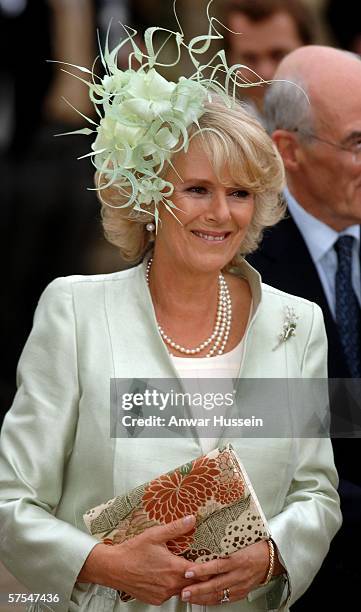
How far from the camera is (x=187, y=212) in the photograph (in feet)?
9.36

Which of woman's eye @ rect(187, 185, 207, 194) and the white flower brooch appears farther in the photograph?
the white flower brooch

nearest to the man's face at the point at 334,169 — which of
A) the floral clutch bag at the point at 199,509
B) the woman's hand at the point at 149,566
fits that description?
the floral clutch bag at the point at 199,509

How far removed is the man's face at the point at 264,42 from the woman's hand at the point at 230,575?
2572mm

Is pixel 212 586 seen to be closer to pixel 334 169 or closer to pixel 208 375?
pixel 208 375

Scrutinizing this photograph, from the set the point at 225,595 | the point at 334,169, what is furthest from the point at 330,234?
the point at 225,595

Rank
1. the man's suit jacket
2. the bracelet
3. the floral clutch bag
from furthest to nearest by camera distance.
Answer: the man's suit jacket → the bracelet → the floral clutch bag

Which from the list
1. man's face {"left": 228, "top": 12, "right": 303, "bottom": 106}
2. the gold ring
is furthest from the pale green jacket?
man's face {"left": 228, "top": 12, "right": 303, "bottom": 106}

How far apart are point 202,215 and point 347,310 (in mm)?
770

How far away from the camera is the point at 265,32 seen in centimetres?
505

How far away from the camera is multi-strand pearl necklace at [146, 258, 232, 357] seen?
2.96 m

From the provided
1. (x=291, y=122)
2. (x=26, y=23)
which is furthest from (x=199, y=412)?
(x=26, y=23)

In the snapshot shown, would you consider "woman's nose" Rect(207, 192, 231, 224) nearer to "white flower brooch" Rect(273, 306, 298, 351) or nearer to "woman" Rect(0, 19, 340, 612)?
"woman" Rect(0, 19, 340, 612)

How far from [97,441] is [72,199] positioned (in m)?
3.06

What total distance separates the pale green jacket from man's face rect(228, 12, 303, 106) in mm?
2214
